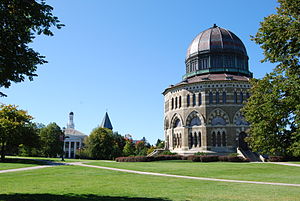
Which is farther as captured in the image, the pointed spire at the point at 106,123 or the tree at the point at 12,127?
the pointed spire at the point at 106,123

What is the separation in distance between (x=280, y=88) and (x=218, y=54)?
40.1 meters

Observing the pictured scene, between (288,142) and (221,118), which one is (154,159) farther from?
(288,142)

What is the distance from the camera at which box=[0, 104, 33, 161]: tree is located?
40125 mm

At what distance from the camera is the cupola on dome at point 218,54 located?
175ft

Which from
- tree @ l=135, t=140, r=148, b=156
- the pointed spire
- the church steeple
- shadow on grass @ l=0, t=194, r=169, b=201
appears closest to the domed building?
tree @ l=135, t=140, r=148, b=156

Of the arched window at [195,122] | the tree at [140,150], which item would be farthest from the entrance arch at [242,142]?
the tree at [140,150]

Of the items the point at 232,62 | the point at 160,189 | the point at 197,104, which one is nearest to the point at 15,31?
the point at 160,189

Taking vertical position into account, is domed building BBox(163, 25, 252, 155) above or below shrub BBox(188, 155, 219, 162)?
above

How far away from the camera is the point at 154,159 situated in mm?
42375

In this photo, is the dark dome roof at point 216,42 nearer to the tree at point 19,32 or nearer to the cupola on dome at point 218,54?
the cupola on dome at point 218,54

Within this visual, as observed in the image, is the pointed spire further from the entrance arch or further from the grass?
the grass

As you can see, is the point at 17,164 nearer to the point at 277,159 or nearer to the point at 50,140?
the point at 277,159

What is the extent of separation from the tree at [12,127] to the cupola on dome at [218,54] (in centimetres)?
3096

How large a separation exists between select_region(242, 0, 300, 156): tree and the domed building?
99.5 ft
